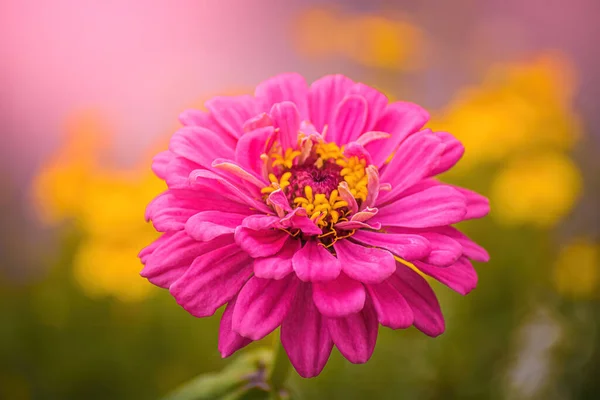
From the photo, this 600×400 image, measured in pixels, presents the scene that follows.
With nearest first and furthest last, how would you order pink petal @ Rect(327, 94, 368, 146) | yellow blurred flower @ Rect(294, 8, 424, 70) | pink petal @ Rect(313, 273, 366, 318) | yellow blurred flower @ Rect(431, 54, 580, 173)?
pink petal @ Rect(313, 273, 366, 318), pink petal @ Rect(327, 94, 368, 146), yellow blurred flower @ Rect(431, 54, 580, 173), yellow blurred flower @ Rect(294, 8, 424, 70)

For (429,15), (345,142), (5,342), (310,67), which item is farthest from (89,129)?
(429,15)

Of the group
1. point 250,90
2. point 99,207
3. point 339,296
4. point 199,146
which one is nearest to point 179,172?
point 199,146

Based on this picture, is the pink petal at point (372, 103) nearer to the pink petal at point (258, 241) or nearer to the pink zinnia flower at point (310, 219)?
the pink zinnia flower at point (310, 219)

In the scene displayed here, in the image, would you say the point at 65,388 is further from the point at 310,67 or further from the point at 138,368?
the point at 310,67

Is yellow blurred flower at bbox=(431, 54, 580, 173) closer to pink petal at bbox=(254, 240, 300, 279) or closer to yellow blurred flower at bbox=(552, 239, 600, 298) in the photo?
yellow blurred flower at bbox=(552, 239, 600, 298)

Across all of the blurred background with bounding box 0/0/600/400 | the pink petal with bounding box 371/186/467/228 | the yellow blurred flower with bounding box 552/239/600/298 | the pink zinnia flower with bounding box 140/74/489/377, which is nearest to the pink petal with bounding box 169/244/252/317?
the pink zinnia flower with bounding box 140/74/489/377

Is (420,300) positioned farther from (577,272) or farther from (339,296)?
(577,272)
